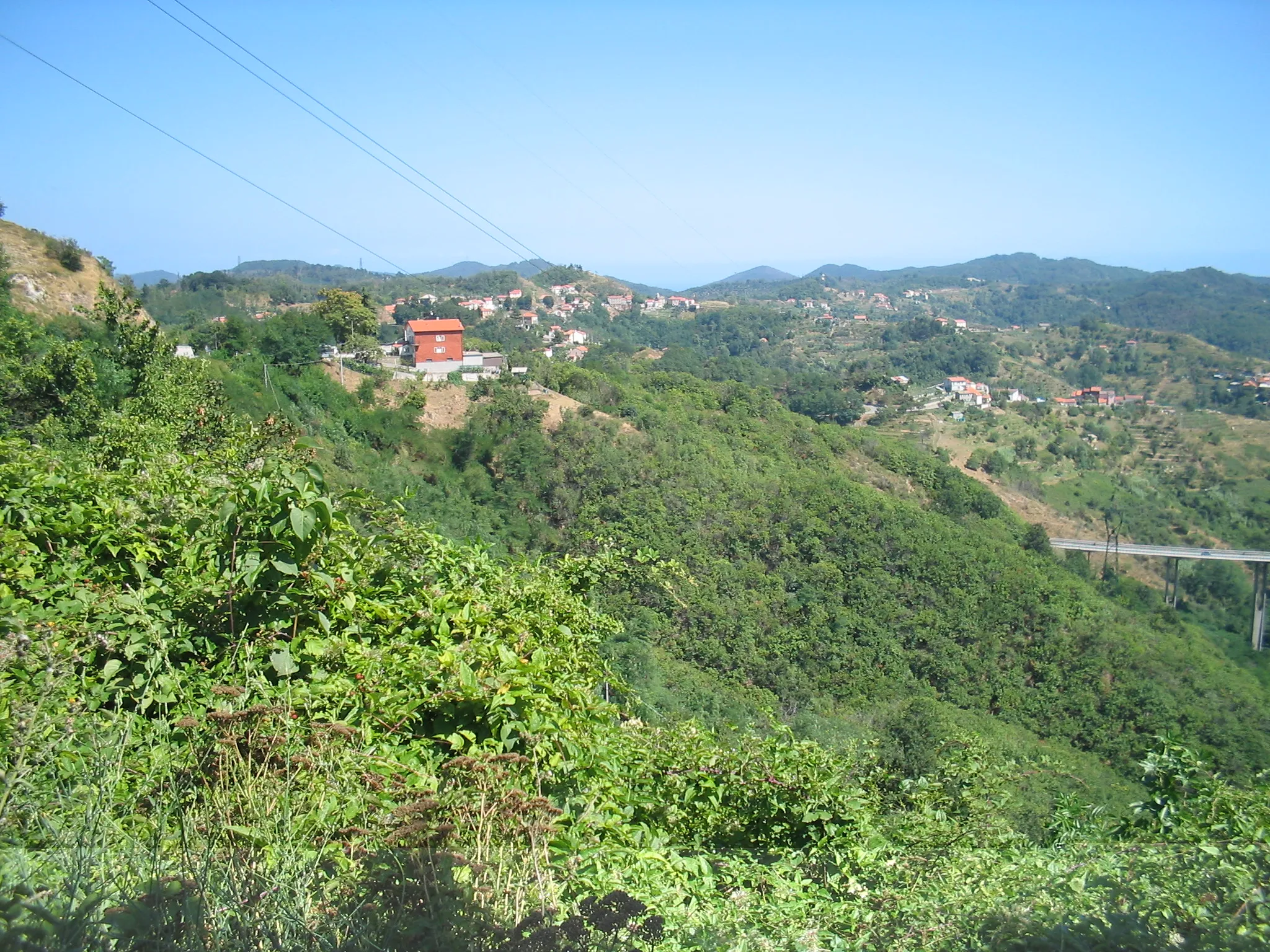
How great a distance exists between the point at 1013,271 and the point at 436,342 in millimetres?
136234

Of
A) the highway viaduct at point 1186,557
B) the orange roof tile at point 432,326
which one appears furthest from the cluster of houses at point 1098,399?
the orange roof tile at point 432,326

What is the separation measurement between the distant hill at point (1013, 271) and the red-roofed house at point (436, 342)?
109489 millimetres

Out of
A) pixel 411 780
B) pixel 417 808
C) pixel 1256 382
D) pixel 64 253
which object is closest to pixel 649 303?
pixel 1256 382

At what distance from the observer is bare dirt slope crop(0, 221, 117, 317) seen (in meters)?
15.6

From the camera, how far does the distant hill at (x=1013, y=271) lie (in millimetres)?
127188

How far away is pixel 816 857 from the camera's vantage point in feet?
8.51

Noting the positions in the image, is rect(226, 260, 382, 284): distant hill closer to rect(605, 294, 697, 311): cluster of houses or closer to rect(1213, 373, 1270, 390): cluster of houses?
rect(605, 294, 697, 311): cluster of houses

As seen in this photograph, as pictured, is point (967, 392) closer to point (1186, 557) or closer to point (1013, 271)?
point (1186, 557)

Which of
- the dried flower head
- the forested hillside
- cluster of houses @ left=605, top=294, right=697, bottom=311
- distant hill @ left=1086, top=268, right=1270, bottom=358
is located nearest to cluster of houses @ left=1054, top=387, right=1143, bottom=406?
distant hill @ left=1086, top=268, right=1270, bottom=358

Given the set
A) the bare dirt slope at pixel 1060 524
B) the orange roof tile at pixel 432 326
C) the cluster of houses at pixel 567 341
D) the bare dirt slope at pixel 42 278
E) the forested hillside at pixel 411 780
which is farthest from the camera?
the cluster of houses at pixel 567 341

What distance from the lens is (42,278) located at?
1661cm

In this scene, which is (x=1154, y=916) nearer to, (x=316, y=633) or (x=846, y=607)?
(x=316, y=633)

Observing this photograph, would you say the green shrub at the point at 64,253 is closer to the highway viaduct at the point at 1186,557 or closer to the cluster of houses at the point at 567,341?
the cluster of houses at the point at 567,341

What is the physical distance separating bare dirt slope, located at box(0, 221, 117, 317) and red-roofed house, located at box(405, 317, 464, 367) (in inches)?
367
